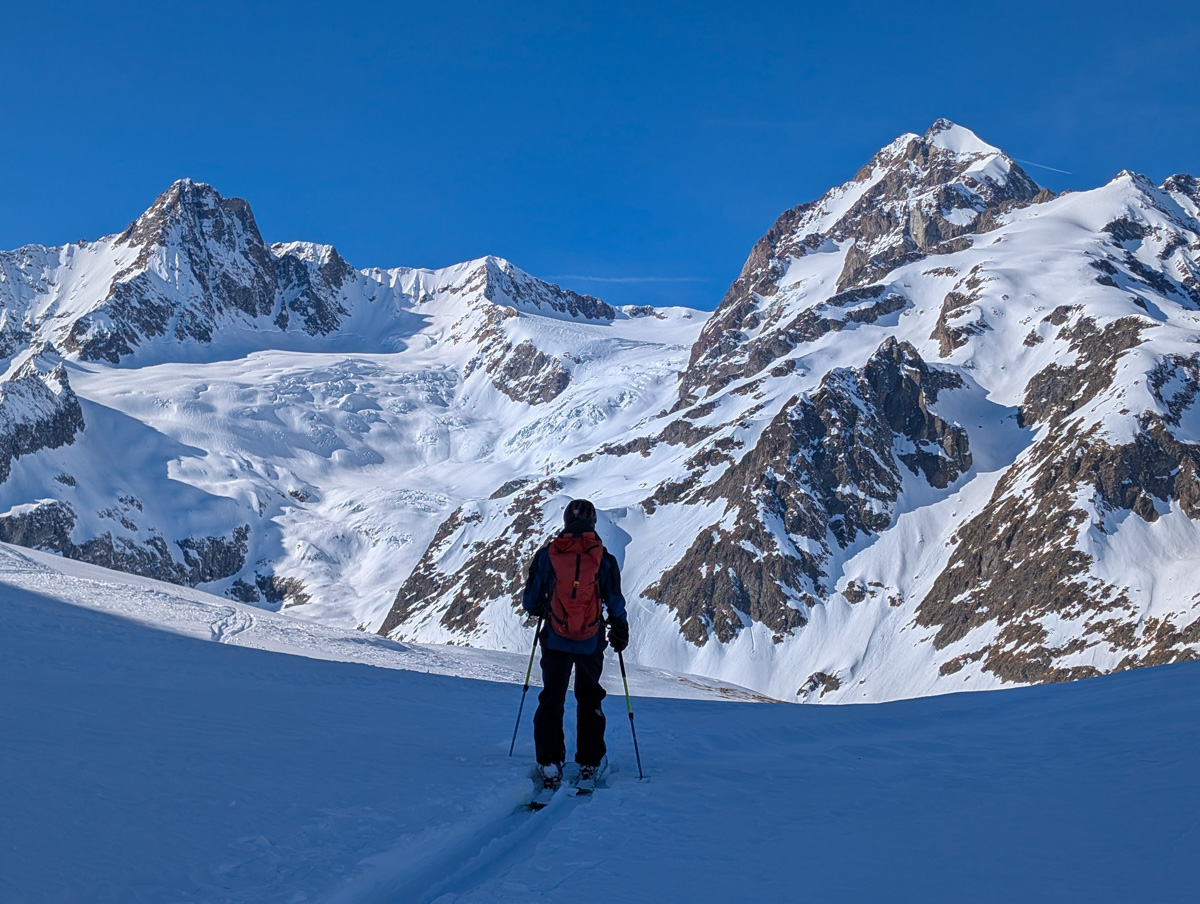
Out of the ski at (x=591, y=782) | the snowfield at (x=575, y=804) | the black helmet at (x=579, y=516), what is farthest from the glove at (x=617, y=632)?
the snowfield at (x=575, y=804)

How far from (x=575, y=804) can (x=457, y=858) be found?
74.1 inches

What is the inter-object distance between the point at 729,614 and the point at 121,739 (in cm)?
14325

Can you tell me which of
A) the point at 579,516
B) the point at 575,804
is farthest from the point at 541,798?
the point at 579,516

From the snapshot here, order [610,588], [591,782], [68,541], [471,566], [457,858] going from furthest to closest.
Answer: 1. [68,541]
2. [471,566]
3. [610,588]
4. [591,782]
5. [457,858]

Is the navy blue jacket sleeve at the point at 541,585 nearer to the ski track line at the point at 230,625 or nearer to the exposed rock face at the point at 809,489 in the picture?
the ski track line at the point at 230,625

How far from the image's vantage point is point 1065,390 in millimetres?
177500

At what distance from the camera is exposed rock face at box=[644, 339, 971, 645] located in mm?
150750

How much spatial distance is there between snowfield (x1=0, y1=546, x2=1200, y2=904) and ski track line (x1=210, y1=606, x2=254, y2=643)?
10.9m

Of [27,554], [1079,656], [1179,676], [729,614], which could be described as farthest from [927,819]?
[729,614]

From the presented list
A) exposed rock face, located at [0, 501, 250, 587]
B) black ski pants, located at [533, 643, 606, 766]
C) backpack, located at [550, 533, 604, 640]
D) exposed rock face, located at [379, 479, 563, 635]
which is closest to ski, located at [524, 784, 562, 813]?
black ski pants, located at [533, 643, 606, 766]

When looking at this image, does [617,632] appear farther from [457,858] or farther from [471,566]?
[471,566]

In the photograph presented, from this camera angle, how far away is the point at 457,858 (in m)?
7.03

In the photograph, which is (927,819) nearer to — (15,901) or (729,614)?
(15,901)

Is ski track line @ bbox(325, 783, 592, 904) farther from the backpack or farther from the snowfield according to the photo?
the backpack
